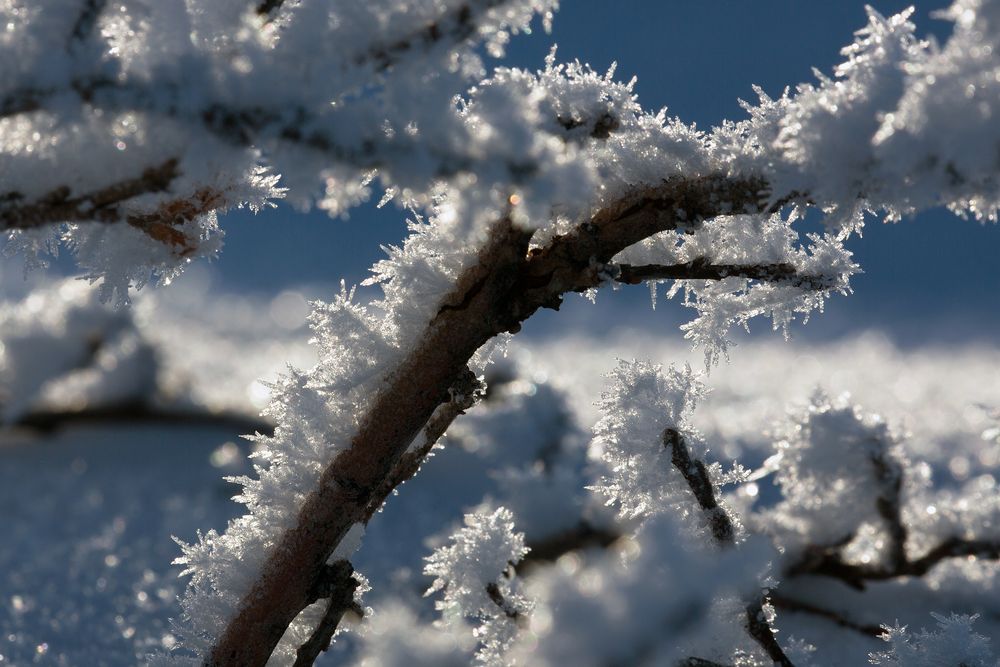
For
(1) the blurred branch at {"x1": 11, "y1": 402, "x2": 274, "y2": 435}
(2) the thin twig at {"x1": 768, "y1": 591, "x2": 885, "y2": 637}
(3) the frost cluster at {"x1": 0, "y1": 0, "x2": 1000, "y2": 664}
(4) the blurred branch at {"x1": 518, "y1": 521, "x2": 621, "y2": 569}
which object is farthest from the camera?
(1) the blurred branch at {"x1": 11, "y1": 402, "x2": 274, "y2": 435}

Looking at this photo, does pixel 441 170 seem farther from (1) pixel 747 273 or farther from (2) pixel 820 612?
(2) pixel 820 612

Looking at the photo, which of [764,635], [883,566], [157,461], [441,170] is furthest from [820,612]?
[157,461]

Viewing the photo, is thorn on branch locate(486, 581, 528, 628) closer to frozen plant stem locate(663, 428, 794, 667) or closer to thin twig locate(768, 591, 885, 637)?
frozen plant stem locate(663, 428, 794, 667)

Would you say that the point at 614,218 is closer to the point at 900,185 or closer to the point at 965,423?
the point at 900,185

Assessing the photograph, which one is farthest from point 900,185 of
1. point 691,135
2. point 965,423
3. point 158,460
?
point 965,423

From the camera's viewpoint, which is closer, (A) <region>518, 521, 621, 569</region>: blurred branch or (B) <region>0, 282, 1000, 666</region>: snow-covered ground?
(B) <region>0, 282, 1000, 666</region>: snow-covered ground

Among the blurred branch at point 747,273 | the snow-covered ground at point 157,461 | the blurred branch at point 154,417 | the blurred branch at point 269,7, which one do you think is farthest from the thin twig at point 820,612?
the blurred branch at point 154,417

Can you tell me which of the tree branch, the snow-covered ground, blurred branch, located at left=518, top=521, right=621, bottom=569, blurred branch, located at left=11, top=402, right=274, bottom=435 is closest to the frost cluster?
the tree branch
